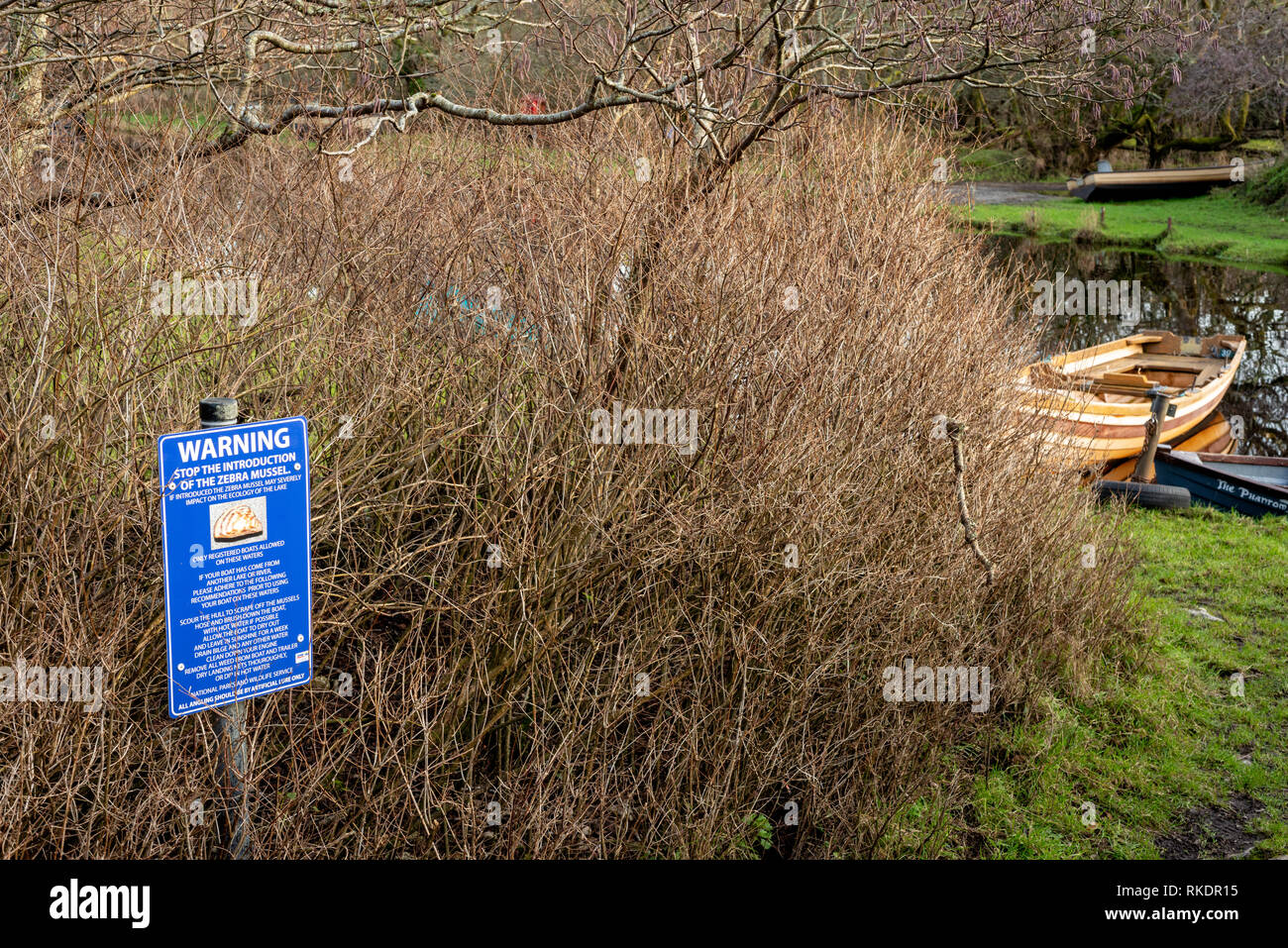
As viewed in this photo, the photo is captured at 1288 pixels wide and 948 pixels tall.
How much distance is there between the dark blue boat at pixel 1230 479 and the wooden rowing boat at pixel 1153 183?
26081mm

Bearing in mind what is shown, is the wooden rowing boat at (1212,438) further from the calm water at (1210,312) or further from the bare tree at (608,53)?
the bare tree at (608,53)

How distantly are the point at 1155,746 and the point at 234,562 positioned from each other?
5.41 metres

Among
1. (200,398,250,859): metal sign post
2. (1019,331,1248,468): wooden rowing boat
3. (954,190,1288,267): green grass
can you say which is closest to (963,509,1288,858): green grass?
(1019,331,1248,468): wooden rowing boat

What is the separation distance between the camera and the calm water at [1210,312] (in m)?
17.6

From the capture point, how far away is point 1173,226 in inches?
1276

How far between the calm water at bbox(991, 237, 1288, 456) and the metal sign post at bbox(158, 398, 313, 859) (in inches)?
503

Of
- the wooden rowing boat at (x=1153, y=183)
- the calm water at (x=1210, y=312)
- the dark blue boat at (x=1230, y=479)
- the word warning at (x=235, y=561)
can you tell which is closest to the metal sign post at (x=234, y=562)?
the word warning at (x=235, y=561)

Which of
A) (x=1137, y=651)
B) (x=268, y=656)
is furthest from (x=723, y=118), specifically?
(x=1137, y=651)

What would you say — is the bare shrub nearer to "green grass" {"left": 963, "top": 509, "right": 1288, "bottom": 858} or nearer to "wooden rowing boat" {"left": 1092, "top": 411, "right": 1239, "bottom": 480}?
"green grass" {"left": 963, "top": 509, "right": 1288, "bottom": 858}

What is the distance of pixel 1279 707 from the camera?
6.84m

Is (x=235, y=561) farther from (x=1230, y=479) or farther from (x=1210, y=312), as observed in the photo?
(x=1210, y=312)

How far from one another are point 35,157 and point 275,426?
4.62m

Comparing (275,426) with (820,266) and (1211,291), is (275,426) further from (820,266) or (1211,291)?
(1211,291)

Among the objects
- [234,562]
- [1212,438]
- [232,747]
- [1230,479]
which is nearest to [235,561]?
[234,562]
